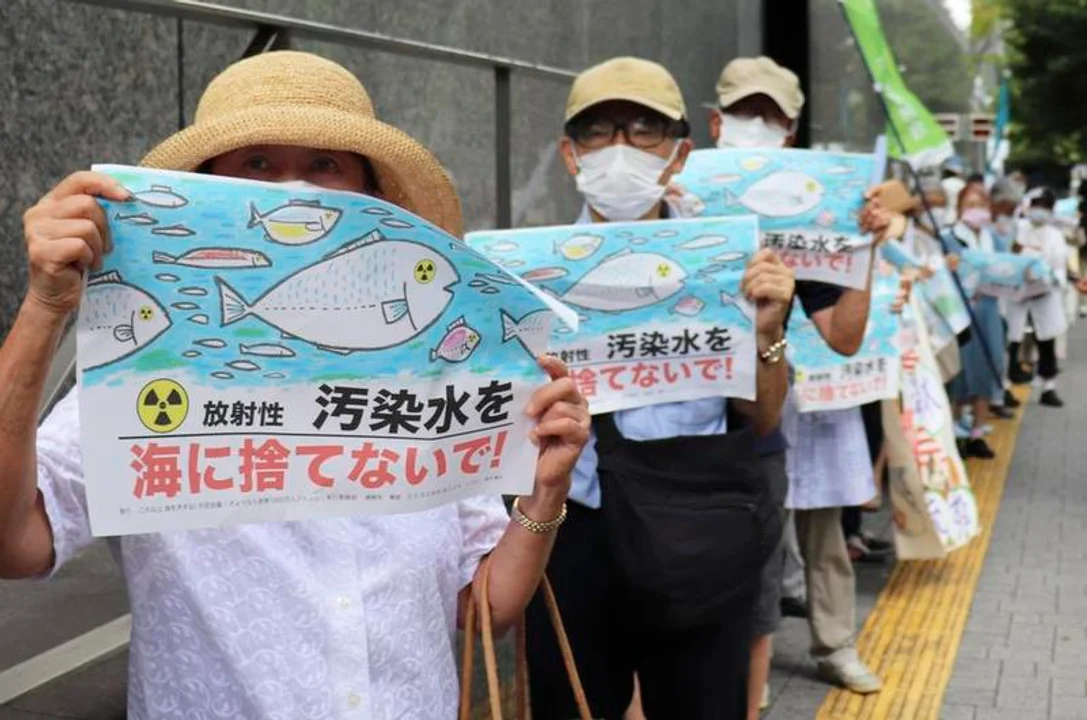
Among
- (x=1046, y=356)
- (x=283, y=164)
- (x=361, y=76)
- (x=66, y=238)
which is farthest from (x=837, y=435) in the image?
(x=1046, y=356)

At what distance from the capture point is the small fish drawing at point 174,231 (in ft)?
6.09

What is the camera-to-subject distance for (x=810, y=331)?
576cm

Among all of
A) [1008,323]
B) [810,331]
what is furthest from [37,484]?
[1008,323]

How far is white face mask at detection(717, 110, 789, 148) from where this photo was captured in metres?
4.73

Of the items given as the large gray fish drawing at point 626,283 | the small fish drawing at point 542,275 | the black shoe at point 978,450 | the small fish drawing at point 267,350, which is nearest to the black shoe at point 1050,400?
the black shoe at point 978,450

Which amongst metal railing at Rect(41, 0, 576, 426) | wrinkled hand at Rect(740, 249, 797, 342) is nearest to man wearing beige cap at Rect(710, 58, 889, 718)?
wrinkled hand at Rect(740, 249, 797, 342)

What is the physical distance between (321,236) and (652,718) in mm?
1755

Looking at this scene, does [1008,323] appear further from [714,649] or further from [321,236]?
[321,236]

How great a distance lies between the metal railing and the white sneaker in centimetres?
195

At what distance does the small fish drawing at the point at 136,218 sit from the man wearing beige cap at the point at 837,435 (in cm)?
206

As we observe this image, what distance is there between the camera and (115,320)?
1.86 metres

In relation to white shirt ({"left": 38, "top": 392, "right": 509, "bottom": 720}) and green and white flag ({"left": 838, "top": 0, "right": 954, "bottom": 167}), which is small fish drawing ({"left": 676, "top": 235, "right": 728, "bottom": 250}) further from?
green and white flag ({"left": 838, "top": 0, "right": 954, "bottom": 167})

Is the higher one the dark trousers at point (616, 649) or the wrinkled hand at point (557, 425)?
the wrinkled hand at point (557, 425)

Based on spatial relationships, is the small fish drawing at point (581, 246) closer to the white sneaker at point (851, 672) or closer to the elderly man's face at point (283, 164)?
the elderly man's face at point (283, 164)
